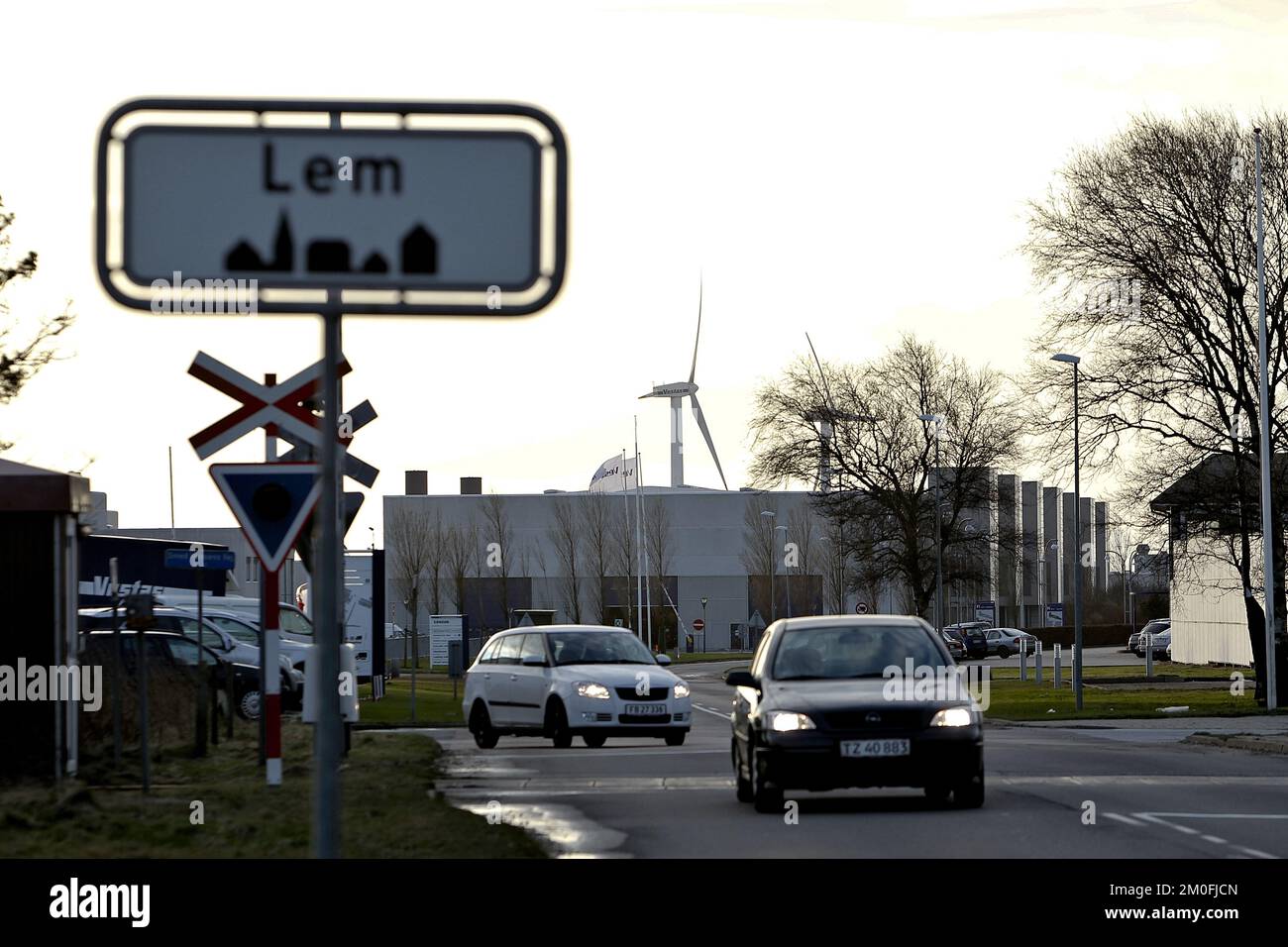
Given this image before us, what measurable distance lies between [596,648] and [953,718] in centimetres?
1015

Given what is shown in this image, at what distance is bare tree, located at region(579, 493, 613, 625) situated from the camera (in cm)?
10088

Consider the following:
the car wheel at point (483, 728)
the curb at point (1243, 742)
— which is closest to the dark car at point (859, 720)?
the car wheel at point (483, 728)

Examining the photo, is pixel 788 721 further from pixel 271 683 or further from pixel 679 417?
pixel 679 417

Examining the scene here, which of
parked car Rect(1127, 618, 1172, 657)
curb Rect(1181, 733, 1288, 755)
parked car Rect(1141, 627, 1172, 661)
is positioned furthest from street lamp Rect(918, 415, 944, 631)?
curb Rect(1181, 733, 1288, 755)

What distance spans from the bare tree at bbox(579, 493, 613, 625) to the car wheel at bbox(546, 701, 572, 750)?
251 feet

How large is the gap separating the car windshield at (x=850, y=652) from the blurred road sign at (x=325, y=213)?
10350 mm

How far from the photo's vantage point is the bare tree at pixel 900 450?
225 feet

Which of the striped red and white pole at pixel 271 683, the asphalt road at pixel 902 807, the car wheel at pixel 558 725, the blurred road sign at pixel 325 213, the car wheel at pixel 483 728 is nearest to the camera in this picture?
the blurred road sign at pixel 325 213

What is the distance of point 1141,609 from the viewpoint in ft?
407

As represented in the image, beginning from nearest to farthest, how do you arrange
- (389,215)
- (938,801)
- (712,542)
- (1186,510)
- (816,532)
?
1. (389,215)
2. (938,801)
3. (1186,510)
4. (816,532)
5. (712,542)

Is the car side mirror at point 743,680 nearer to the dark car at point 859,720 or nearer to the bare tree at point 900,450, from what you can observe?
the dark car at point 859,720
